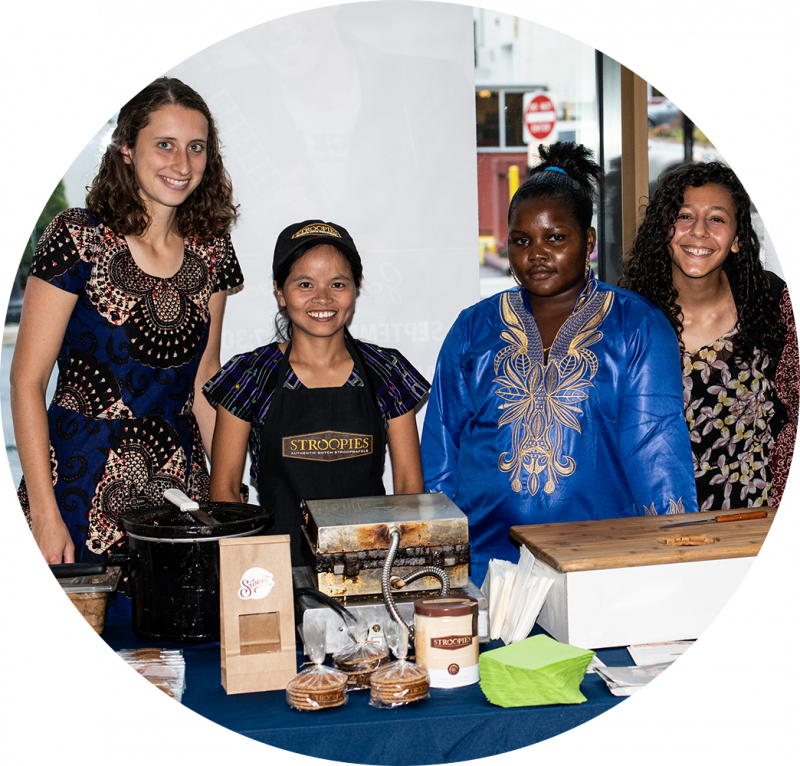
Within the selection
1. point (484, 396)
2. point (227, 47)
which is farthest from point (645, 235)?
point (227, 47)

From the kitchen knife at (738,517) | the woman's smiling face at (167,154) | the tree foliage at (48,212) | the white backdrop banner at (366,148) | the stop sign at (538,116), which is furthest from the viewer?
the stop sign at (538,116)

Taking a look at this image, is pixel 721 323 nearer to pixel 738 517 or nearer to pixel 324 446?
pixel 738 517

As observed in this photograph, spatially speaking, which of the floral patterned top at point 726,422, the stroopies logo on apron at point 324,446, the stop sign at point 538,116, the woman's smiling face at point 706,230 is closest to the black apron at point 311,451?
the stroopies logo on apron at point 324,446

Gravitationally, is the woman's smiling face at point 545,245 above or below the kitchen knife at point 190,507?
above

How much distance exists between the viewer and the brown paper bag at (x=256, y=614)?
4.79ft

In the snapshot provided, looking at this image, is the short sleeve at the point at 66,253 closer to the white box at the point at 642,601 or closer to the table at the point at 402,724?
the table at the point at 402,724

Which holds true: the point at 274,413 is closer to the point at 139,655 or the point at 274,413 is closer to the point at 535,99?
the point at 139,655

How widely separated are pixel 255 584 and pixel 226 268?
1203 mm

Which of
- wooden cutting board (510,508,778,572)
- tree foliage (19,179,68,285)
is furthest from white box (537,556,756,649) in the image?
tree foliage (19,179,68,285)

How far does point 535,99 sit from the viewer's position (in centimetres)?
367

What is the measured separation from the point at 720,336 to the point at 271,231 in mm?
1559

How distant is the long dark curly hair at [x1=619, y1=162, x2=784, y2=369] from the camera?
2.44 meters

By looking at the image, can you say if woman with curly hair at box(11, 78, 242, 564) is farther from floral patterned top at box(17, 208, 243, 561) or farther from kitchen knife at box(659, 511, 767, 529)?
kitchen knife at box(659, 511, 767, 529)

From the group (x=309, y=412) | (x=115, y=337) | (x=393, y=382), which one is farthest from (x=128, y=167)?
(x=393, y=382)
